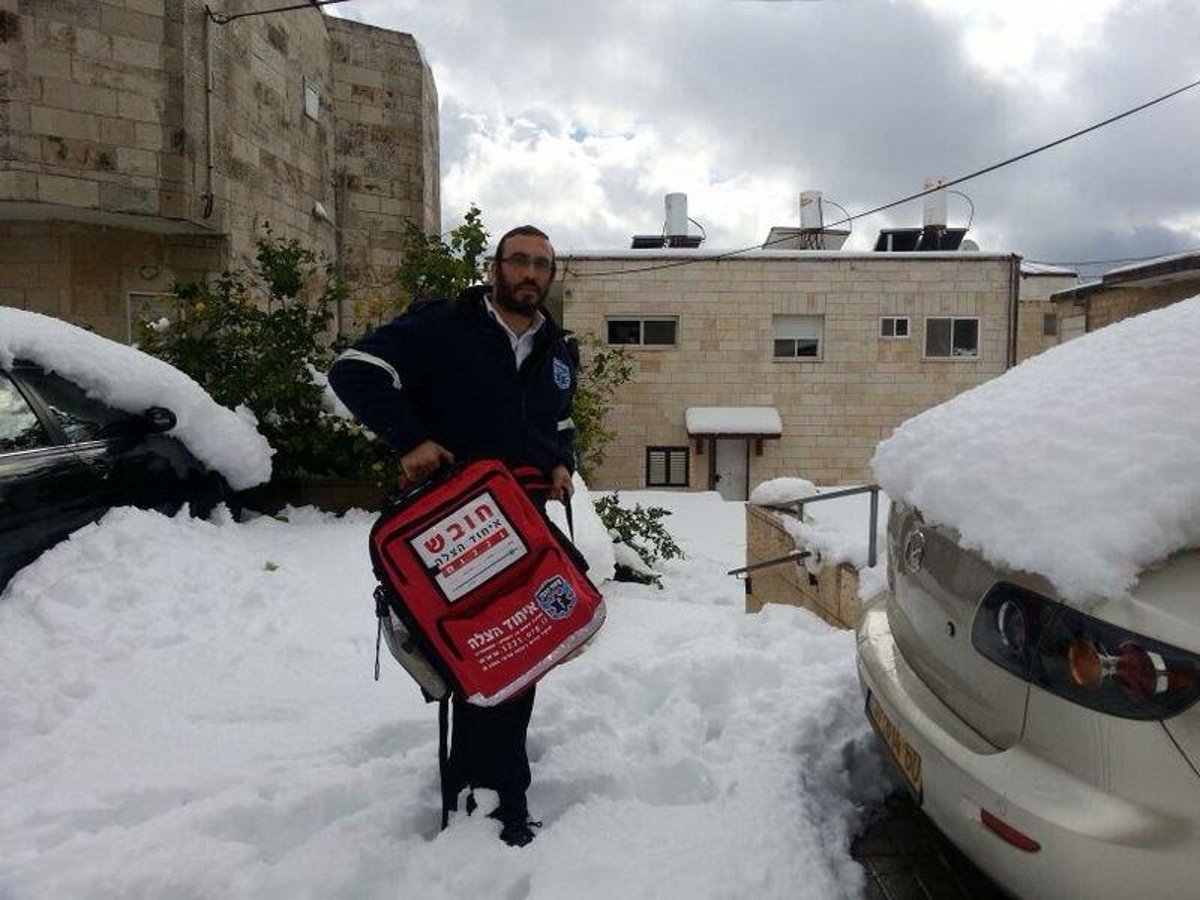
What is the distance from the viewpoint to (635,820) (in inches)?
84.0

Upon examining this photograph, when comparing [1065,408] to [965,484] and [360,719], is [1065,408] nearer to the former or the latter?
[965,484]

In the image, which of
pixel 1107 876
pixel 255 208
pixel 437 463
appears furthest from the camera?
pixel 255 208

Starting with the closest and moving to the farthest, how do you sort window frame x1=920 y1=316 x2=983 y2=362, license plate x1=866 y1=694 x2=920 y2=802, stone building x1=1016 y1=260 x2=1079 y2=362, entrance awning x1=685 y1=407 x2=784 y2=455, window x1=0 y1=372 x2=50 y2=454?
license plate x1=866 y1=694 x2=920 y2=802, window x1=0 y1=372 x2=50 y2=454, entrance awning x1=685 y1=407 x2=784 y2=455, window frame x1=920 y1=316 x2=983 y2=362, stone building x1=1016 y1=260 x2=1079 y2=362

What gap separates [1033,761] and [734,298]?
16511 millimetres

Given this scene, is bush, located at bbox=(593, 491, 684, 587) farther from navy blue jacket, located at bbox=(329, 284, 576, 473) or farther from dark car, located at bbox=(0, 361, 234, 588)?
navy blue jacket, located at bbox=(329, 284, 576, 473)

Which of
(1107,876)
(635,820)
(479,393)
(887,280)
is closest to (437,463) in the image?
(479,393)

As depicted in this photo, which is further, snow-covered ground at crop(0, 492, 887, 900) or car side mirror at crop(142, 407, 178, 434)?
car side mirror at crop(142, 407, 178, 434)

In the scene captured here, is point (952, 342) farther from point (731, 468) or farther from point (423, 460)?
point (423, 460)

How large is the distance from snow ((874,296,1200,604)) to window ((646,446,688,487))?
15.5 m

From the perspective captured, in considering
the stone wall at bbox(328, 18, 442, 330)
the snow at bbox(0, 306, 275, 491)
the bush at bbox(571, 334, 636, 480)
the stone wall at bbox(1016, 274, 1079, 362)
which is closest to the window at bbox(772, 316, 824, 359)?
the bush at bbox(571, 334, 636, 480)

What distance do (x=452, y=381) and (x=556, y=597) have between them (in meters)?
0.62

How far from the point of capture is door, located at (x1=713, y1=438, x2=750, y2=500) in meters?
17.7

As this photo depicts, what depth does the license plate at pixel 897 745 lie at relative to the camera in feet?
6.00

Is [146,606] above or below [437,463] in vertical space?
below
